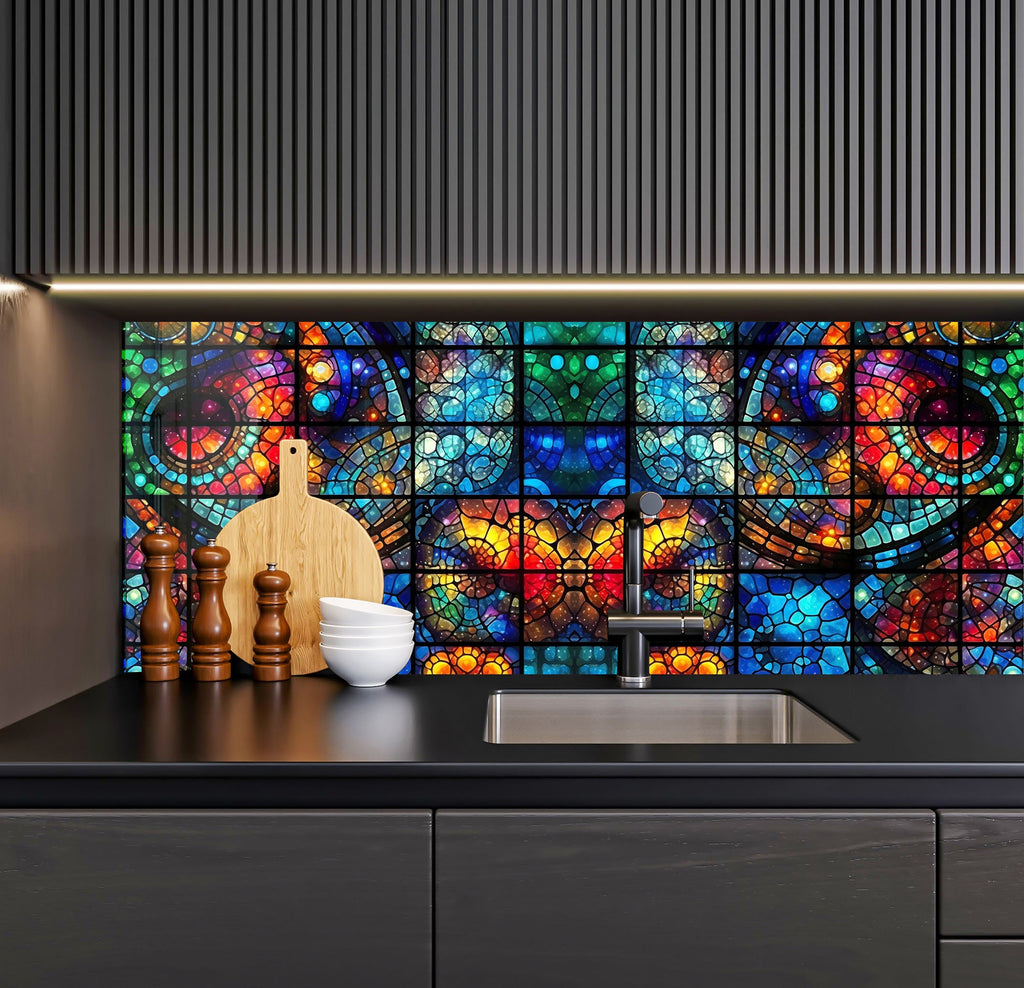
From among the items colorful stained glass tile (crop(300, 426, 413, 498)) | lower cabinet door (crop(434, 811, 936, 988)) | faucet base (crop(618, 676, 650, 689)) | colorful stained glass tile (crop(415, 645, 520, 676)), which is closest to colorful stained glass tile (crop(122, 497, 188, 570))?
colorful stained glass tile (crop(300, 426, 413, 498))

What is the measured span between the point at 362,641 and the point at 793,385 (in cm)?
113

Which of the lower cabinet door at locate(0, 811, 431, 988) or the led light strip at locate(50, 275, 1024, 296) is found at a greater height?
the led light strip at locate(50, 275, 1024, 296)

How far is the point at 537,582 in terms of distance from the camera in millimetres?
2004

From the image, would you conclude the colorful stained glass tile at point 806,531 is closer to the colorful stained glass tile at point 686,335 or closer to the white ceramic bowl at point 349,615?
the colorful stained glass tile at point 686,335

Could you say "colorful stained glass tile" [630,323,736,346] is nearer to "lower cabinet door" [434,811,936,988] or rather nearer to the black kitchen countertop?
the black kitchen countertop

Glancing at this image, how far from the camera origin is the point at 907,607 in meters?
1.97

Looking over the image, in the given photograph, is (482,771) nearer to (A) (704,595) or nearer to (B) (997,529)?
(A) (704,595)

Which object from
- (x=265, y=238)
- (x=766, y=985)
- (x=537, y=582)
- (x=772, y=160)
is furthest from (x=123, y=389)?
(x=766, y=985)

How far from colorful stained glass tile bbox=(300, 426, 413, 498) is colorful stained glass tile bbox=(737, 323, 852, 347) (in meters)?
0.85

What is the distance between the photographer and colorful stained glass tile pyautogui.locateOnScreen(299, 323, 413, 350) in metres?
2.00

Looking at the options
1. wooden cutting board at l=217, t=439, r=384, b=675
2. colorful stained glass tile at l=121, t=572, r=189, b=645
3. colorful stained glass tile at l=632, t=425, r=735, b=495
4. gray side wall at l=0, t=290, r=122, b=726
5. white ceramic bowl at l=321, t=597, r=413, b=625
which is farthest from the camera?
colorful stained glass tile at l=632, t=425, r=735, b=495

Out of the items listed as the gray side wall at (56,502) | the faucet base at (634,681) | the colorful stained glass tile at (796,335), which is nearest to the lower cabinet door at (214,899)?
the gray side wall at (56,502)

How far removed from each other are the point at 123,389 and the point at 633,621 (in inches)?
48.0

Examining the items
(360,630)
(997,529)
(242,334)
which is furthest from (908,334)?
(242,334)
